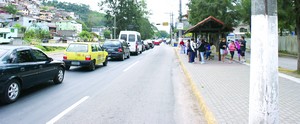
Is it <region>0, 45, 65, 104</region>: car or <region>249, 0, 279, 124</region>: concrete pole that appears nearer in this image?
<region>249, 0, 279, 124</region>: concrete pole

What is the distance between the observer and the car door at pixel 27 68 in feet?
26.9

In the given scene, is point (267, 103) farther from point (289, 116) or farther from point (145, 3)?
point (145, 3)

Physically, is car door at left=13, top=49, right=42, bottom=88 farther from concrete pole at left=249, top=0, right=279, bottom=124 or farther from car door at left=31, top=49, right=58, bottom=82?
concrete pole at left=249, top=0, right=279, bottom=124

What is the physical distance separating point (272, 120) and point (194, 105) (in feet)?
11.7

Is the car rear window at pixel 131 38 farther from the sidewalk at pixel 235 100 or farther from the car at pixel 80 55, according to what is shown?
the sidewalk at pixel 235 100

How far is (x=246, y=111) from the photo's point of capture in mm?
6539

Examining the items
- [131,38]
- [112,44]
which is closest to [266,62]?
[112,44]

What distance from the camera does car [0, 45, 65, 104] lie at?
746 centimetres

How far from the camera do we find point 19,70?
8.02m

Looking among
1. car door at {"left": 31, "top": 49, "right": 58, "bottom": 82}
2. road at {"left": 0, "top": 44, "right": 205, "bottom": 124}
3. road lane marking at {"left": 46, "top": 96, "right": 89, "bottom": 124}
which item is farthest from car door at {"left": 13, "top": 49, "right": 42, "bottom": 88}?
road lane marking at {"left": 46, "top": 96, "right": 89, "bottom": 124}

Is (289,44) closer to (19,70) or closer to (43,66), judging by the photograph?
(43,66)

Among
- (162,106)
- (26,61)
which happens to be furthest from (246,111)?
(26,61)

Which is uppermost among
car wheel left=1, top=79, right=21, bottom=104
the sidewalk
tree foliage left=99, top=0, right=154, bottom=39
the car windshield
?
tree foliage left=99, top=0, right=154, bottom=39

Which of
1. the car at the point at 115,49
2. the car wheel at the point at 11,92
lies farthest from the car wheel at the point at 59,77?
the car at the point at 115,49
